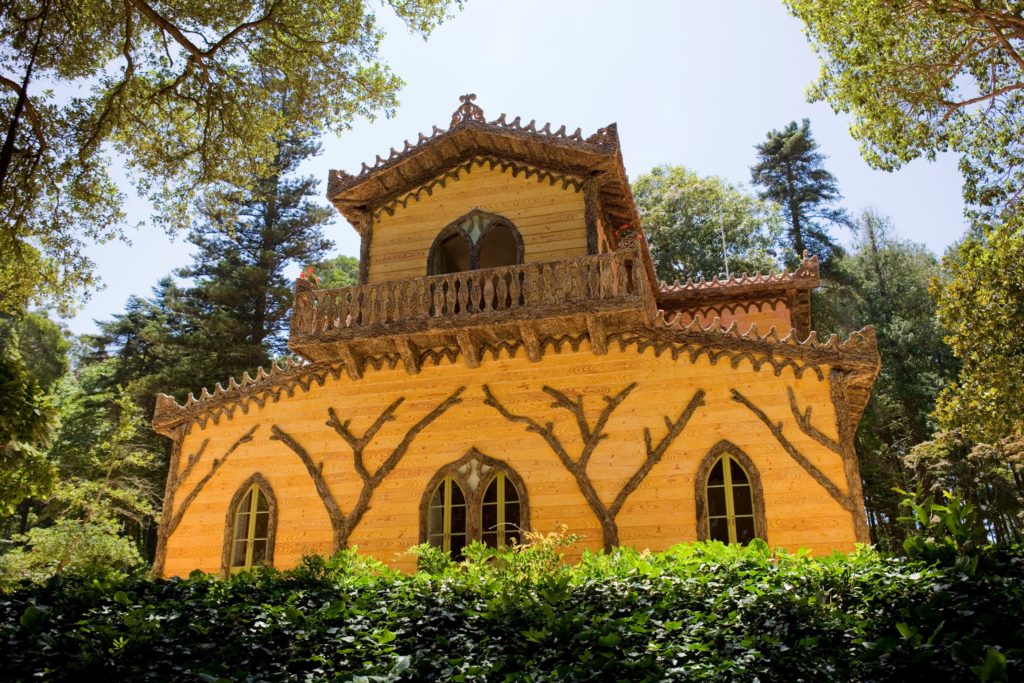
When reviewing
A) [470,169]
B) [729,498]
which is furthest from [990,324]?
[470,169]

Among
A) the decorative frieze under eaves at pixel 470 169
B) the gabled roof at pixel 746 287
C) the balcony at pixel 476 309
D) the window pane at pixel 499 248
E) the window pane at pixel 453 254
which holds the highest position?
the decorative frieze under eaves at pixel 470 169

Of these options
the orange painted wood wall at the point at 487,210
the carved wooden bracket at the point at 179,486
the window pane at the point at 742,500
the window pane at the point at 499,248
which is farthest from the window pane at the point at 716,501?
the carved wooden bracket at the point at 179,486

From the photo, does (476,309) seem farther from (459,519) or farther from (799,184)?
(799,184)

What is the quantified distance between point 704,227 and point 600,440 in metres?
26.3

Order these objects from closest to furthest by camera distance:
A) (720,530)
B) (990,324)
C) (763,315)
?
(720,530)
(990,324)
(763,315)

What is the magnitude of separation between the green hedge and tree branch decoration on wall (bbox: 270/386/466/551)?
5.52 meters

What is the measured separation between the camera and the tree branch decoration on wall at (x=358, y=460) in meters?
13.9

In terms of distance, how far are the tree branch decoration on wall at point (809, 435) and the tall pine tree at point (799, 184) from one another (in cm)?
2844

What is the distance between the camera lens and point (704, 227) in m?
37.3

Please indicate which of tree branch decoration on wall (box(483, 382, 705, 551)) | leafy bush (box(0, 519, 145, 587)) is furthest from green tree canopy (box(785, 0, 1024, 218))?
leafy bush (box(0, 519, 145, 587))

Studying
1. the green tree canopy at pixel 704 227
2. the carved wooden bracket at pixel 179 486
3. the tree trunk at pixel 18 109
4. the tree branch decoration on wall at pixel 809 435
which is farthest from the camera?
the green tree canopy at pixel 704 227

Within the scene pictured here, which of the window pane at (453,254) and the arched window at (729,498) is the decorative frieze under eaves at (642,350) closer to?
the arched window at (729,498)

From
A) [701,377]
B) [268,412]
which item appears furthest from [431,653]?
[268,412]

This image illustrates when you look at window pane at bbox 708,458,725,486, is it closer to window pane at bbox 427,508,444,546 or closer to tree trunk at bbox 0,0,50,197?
window pane at bbox 427,508,444,546
